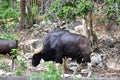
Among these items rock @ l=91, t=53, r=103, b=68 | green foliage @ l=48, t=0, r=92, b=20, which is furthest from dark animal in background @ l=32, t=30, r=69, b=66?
rock @ l=91, t=53, r=103, b=68

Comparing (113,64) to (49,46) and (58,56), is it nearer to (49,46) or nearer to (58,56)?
(58,56)

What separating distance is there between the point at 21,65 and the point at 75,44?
180 cm

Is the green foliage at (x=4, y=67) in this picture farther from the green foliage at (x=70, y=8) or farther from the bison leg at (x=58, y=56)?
the green foliage at (x=70, y=8)

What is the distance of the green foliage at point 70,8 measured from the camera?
12212 millimetres

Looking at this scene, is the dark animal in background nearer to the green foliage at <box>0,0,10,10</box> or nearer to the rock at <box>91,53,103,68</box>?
the rock at <box>91,53,103,68</box>

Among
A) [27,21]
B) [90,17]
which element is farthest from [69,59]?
[27,21]

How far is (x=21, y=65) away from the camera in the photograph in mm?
11352

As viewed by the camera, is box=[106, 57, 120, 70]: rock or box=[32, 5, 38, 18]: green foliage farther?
box=[32, 5, 38, 18]: green foliage

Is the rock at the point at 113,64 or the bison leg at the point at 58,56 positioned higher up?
the bison leg at the point at 58,56

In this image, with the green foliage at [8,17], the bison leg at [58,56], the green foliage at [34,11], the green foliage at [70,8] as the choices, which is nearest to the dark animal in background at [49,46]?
the bison leg at [58,56]

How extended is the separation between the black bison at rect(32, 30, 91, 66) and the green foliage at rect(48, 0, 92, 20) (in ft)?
2.06

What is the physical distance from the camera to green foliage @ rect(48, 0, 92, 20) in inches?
481

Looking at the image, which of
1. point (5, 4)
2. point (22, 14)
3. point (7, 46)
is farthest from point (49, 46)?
point (5, 4)

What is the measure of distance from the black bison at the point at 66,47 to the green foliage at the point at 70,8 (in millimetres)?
628
